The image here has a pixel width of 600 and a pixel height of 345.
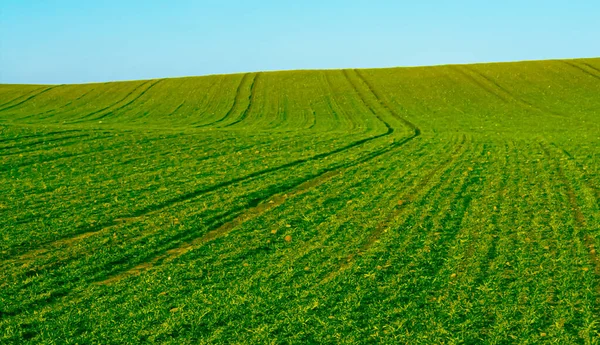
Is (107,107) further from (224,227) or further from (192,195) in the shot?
(224,227)

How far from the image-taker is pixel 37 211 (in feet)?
47.0

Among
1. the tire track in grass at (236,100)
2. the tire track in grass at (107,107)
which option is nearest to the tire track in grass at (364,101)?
the tire track in grass at (236,100)

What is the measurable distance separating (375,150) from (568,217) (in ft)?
43.0

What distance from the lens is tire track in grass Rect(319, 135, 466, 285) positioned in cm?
1009

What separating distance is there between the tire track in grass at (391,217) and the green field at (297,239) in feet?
0.19

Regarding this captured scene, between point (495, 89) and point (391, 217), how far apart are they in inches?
1882

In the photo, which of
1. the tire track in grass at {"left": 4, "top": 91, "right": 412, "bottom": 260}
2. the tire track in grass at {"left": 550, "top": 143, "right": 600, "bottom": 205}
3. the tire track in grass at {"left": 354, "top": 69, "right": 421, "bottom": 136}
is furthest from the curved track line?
the tire track in grass at {"left": 354, "top": 69, "right": 421, "bottom": 136}

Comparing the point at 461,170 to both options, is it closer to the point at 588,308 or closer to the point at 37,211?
the point at 588,308

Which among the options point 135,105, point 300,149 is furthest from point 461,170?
point 135,105

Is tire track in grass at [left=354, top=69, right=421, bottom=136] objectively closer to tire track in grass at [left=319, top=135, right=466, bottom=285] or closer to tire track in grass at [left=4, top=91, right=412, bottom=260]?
tire track in grass at [left=4, top=91, right=412, bottom=260]

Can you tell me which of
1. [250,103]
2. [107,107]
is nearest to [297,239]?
[250,103]

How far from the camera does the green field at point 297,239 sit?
7855 millimetres

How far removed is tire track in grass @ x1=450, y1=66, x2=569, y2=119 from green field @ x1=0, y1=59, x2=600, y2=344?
16.1 metres

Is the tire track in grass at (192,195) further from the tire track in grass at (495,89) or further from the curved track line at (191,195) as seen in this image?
the tire track in grass at (495,89)
